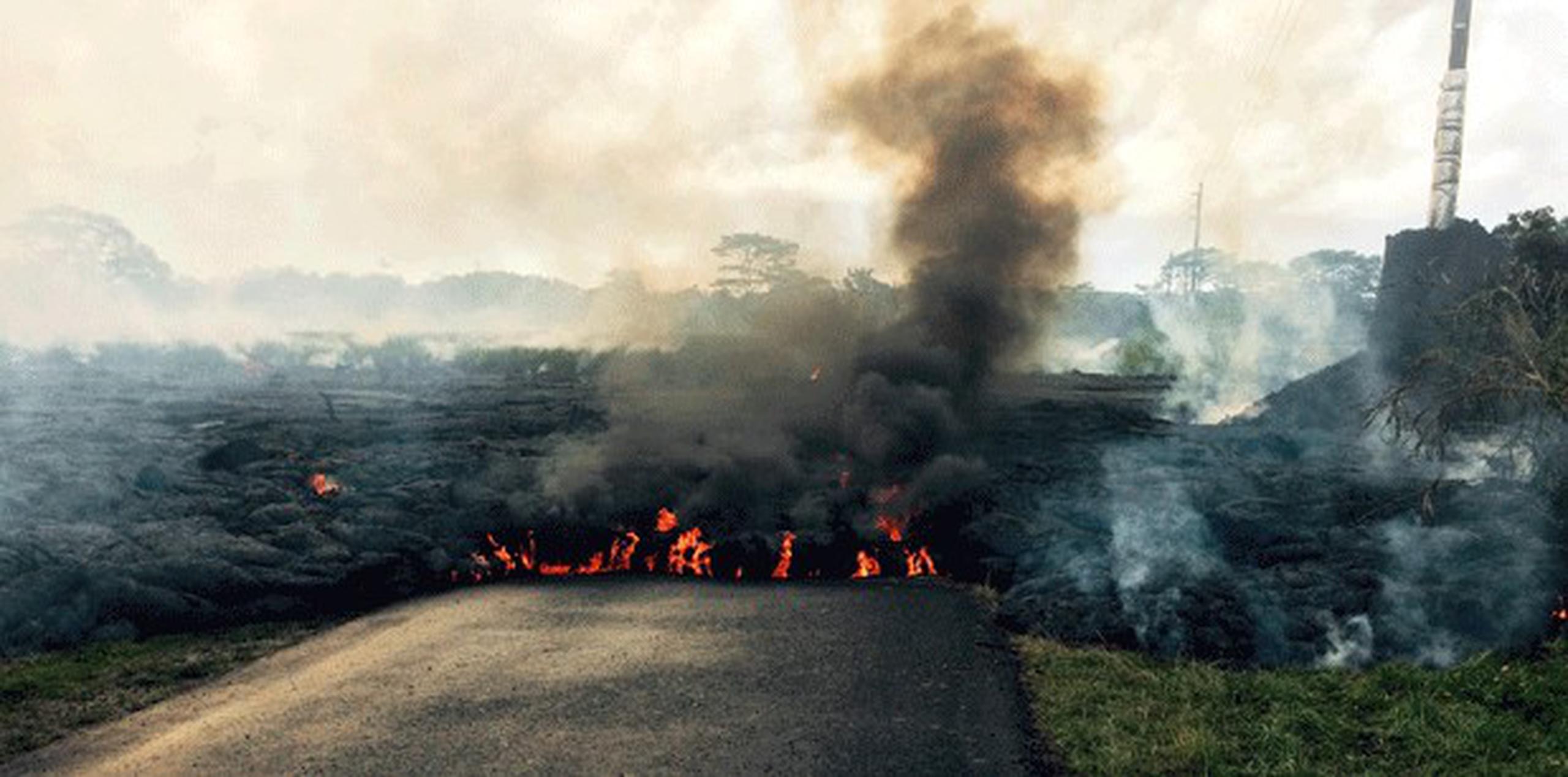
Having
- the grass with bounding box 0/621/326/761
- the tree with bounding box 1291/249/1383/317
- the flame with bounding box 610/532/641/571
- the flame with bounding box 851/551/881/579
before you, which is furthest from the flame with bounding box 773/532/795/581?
the tree with bounding box 1291/249/1383/317

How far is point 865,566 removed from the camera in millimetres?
21062

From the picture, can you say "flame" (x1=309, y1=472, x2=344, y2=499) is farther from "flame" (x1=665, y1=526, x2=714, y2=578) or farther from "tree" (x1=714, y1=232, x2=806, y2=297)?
"tree" (x1=714, y1=232, x2=806, y2=297)

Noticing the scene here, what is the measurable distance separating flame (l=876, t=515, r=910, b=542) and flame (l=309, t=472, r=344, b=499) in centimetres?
1324

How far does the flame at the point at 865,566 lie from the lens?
21.0 m

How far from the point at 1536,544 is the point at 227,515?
990 inches

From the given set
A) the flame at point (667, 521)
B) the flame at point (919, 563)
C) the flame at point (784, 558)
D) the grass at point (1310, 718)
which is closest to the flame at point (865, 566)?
the flame at point (919, 563)

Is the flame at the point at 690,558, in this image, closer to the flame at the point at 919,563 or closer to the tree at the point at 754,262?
the flame at the point at 919,563

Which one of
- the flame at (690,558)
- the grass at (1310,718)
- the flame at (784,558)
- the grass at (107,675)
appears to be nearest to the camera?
the grass at (1310,718)

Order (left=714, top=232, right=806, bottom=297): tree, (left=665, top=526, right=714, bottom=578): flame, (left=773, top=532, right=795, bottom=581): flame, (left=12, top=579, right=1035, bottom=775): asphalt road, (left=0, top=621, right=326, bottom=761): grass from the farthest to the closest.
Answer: (left=714, top=232, right=806, bottom=297): tree → (left=665, top=526, right=714, bottom=578): flame → (left=773, top=532, right=795, bottom=581): flame → (left=0, top=621, right=326, bottom=761): grass → (left=12, top=579, right=1035, bottom=775): asphalt road

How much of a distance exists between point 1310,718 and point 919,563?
10.6 metres

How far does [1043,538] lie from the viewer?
20656mm

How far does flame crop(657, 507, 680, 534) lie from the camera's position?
22.5m

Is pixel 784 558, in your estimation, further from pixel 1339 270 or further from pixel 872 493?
pixel 1339 270

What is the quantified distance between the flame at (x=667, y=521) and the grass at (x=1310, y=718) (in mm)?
10873
